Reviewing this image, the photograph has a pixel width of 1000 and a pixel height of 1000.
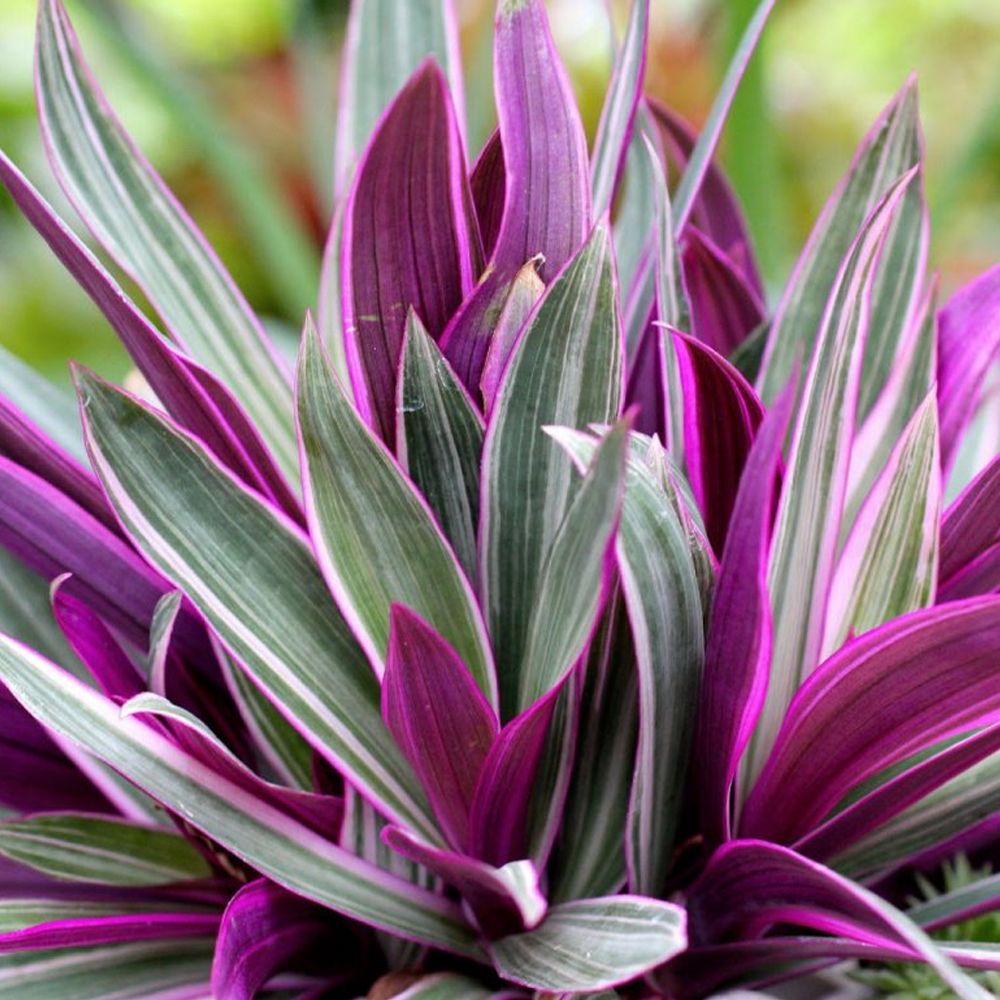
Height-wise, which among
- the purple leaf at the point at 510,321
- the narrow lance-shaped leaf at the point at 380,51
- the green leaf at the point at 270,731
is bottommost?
the green leaf at the point at 270,731

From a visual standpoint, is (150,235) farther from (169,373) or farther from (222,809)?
(222,809)

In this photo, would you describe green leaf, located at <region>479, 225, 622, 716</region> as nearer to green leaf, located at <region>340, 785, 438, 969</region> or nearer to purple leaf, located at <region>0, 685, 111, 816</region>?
green leaf, located at <region>340, 785, 438, 969</region>

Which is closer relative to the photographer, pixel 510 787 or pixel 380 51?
pixel 510 787

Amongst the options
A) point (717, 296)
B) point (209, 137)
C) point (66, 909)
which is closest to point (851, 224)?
point (717, 296)

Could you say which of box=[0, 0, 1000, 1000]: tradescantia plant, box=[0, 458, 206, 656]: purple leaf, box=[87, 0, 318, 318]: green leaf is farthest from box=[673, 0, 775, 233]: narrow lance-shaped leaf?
box=[87, 0, 318, 318]: green leaf

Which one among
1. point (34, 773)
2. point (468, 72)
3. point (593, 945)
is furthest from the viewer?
point (468, 72)

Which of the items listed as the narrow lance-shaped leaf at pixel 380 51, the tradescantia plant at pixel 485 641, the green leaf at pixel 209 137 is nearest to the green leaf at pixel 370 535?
the tradescantia plant at pixel 485 641

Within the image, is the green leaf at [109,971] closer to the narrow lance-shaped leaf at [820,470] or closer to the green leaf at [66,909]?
the green leaf at [66,909]

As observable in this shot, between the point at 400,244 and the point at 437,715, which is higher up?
the point at 400,244
